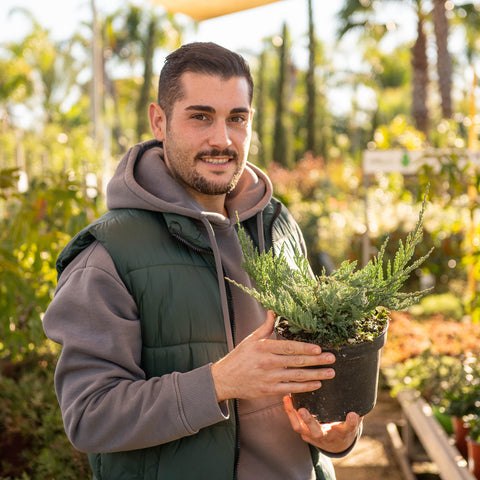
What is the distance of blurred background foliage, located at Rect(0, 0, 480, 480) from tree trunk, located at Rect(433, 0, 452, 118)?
1.3 inches

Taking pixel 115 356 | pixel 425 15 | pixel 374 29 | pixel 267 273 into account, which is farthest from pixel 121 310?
pixel 374 29

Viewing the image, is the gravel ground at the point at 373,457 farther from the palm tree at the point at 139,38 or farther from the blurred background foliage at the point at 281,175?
the palm tree at the point at 139,38

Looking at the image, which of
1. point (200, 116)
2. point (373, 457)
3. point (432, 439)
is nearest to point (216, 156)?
point (200, 116)

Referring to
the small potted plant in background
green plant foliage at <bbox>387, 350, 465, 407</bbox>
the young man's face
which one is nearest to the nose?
the young man's face

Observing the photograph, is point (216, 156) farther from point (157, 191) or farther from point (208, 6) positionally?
point (208, 6)

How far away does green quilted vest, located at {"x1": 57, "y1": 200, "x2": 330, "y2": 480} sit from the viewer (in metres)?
1.38

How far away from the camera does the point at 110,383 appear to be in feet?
4.23

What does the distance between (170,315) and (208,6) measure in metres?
1.87

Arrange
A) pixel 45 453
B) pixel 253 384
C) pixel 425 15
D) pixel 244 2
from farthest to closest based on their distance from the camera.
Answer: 1. pixel 425 15
2. pixel 244 2
3. pixel 45 453
4. pixel 253 384

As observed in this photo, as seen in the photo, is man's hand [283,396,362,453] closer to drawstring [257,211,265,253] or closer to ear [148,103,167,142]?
drawstring [257,211,265,253]

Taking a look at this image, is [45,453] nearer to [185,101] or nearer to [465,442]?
[185,101]

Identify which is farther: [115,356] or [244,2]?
[244,2]

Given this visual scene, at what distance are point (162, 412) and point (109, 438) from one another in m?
0.14

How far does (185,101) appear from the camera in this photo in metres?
1.55
